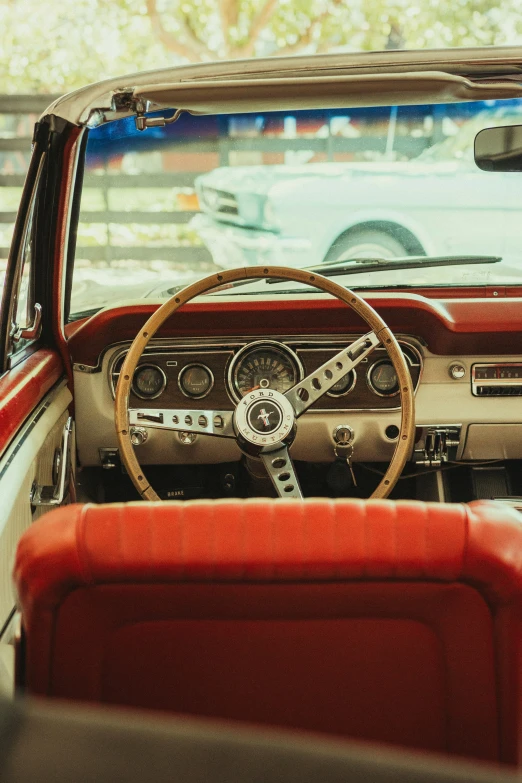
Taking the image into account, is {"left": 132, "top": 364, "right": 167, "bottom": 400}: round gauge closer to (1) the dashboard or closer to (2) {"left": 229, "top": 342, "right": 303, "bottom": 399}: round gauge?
(1) the dashboard

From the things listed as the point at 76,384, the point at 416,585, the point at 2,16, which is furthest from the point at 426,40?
the point at 416,585

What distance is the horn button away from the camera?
2.20 meters

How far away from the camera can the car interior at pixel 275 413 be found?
38.9 inches

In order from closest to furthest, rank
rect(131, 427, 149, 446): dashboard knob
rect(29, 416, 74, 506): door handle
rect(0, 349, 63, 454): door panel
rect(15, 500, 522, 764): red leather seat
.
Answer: rect(15, 500, 522, 764): red leather seat → rect(0, 349, 63, 454): door panel → rect(29, 416, 74, 506): door handle → rect(131, 427, 149, 446): dashboard knob

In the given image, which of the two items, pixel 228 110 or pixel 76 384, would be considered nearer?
pixel 228 110

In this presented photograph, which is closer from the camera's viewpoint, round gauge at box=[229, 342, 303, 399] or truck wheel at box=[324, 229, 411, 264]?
round gauge at box=[229, 342, 303, 399]

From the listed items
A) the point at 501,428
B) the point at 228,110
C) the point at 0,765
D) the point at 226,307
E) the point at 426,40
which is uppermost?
the point at 426,40

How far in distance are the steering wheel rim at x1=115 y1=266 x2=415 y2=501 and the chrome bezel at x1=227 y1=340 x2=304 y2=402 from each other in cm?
31

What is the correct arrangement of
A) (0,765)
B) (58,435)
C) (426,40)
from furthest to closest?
(426,40) → (58,435) → (0,765)

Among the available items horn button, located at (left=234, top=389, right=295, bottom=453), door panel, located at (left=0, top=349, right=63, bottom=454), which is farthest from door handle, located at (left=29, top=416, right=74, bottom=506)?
horn button, located at (left=234, top=389, right=295, bottom=453)

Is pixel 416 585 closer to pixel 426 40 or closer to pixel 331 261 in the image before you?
pixel 331 261

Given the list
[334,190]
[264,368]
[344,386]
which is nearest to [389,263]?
[334,190]

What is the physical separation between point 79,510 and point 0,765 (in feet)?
1.74

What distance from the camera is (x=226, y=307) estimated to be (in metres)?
2.59
